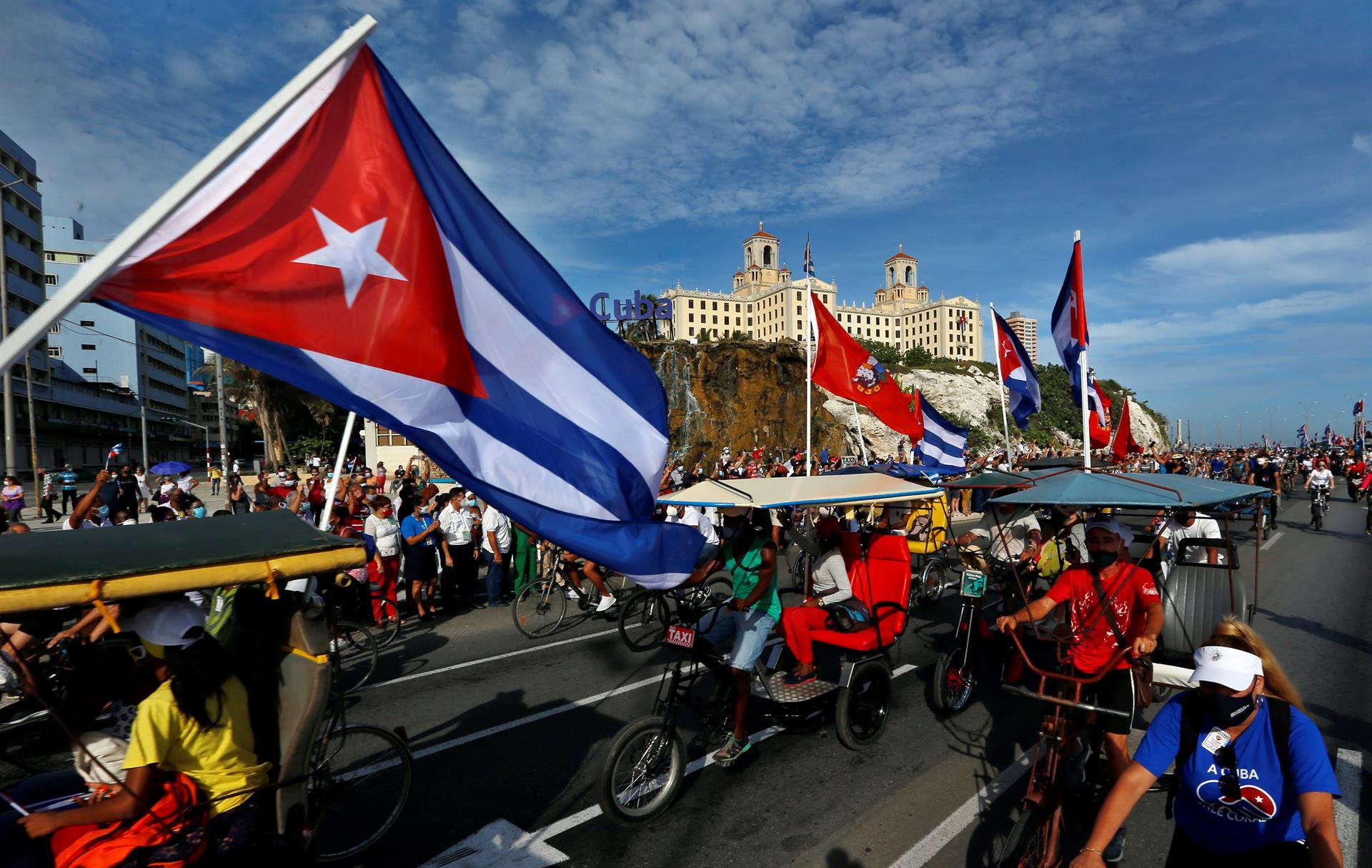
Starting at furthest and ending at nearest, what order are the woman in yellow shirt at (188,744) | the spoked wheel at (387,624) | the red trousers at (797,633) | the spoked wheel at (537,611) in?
the spoked wheel at (537,611)
the spoked wheel at (387,624)
the red trousers at (797,633)
the woman in yellow shirt at (188,744)

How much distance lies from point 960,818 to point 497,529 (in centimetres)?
779

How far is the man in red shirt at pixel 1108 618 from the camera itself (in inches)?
176

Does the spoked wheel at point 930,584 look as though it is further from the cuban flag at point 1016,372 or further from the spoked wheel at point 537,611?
the spoked wheel at point 537,611

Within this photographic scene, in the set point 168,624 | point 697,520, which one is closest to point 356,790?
point 168,624

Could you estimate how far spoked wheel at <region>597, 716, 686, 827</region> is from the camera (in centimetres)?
448

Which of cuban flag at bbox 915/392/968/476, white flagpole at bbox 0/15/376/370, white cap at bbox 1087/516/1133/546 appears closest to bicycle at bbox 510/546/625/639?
white cap at bbox 1087/516/1133/546

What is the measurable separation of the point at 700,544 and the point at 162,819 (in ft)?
8.91

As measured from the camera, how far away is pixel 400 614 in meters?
10.4

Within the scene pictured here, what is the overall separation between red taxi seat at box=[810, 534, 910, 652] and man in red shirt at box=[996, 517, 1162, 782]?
1370 mm

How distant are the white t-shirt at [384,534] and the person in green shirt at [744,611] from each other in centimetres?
591

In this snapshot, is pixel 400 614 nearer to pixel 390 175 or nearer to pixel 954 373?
pixel 390 175

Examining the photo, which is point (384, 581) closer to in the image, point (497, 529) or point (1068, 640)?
point (497, 529)

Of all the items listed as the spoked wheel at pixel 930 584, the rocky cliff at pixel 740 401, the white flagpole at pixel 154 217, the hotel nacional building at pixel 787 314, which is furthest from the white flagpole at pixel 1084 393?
the hotel nacional building at pixel 787 314

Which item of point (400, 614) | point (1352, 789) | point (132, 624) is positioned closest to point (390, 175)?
point (132, 624)
